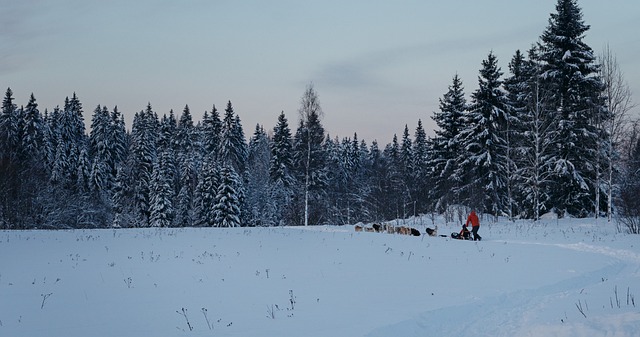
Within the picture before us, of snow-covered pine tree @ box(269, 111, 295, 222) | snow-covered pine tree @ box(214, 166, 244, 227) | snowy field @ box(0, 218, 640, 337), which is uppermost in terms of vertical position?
snow-covered pine tree @ box(269, 111, 295, 222)

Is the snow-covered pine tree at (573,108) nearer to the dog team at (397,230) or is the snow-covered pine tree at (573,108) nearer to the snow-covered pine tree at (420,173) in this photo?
the dog team at (397,230)

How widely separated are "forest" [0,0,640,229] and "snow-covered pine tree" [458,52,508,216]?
0.11m

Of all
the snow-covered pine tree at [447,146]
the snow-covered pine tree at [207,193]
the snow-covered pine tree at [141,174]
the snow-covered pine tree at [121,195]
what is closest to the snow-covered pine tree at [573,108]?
the snow-covered pine tree at [447,146]

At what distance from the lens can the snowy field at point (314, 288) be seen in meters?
7.43

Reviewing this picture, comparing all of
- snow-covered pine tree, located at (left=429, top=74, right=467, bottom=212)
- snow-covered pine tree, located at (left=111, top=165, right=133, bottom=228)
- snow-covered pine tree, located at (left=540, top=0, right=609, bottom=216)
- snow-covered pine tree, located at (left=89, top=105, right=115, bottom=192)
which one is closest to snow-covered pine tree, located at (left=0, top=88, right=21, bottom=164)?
snow-covered pine tree, located at (left=89, top=105, right=115, bottom=192)

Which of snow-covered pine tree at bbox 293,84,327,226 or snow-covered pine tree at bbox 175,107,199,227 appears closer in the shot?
snow-covered pine tree at bbox 293,84,327,226

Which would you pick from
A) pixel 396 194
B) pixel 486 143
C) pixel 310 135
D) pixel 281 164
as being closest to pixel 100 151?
pixel 281 164

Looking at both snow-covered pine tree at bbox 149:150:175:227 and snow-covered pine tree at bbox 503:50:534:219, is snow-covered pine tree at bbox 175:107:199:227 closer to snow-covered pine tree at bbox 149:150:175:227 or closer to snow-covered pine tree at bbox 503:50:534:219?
snow-covered pine tree at bbox 149:150:175:227

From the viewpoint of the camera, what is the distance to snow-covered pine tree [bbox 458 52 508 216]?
3234 cm

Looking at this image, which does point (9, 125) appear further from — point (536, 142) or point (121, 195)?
point (536, 142)

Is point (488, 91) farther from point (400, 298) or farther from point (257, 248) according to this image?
point (400, 298)

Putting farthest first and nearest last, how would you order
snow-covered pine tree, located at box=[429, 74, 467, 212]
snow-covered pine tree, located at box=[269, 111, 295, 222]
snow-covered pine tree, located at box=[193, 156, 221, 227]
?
snow-covered pine tree, located at box=[269, 111, 295, 222], snow-covered pine tree, located at box=[193, 156, 221, 227], snow-covered pine tree, located at box=[429, 74, 467, 212]

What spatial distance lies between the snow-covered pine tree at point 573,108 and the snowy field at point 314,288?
997 centimetres

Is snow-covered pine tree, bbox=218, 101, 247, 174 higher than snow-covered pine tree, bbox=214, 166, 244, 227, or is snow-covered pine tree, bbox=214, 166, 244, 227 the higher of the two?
snow-covered pine tree, bbox=218, 101, 247, 174
